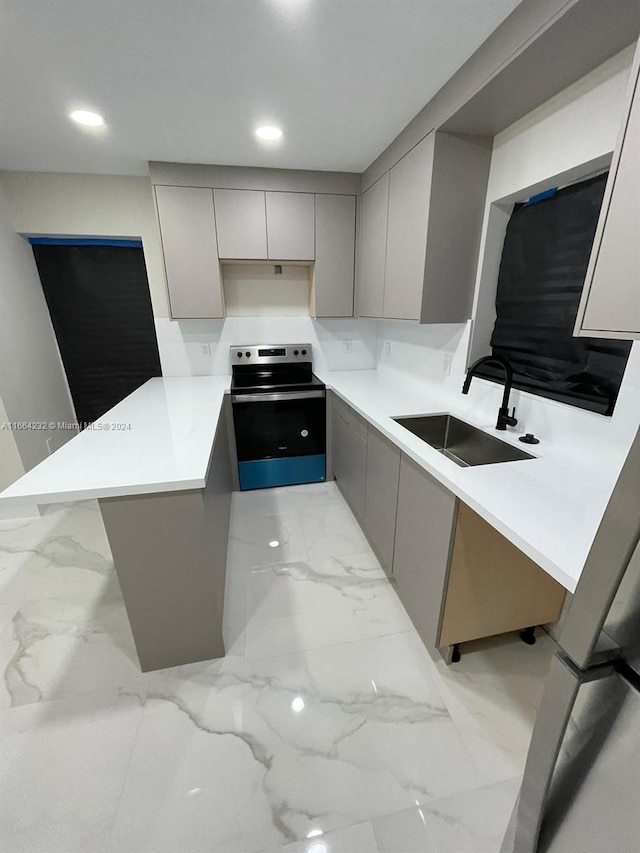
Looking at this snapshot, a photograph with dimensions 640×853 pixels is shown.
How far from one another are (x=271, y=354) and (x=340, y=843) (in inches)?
104

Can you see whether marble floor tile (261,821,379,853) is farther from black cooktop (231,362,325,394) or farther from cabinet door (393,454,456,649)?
black cooktop (231,362,325,394)

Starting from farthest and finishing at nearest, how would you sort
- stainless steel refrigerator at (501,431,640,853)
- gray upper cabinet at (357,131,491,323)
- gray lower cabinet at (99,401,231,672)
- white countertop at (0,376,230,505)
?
gray upper cabinet at (357,131,491,323) → gray lower cabinet at (99,401,231,672) → white countertop at (0,376,230,505) → stainless steel refrigerator at (501,431,640,853)

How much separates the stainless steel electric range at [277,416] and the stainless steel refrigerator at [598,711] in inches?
85.6

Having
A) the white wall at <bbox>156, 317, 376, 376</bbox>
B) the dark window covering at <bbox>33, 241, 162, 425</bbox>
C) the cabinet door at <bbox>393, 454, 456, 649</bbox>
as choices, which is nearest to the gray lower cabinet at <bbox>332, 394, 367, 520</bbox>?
the cabinet door at <bbox>393, 454, 456, 649</bbox>

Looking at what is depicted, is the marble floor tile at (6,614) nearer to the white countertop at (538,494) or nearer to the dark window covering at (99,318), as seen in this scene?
the dark window covering at (99,318)

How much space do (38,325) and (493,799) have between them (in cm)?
377

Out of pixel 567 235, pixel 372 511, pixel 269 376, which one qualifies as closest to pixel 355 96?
pixel 567 235

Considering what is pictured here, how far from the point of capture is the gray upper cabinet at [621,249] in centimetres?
81

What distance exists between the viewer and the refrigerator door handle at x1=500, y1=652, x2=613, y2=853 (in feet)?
1.70

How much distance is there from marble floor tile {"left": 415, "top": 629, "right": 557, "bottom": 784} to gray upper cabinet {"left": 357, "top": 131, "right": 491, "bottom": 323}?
159 cm

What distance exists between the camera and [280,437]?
2654 mm

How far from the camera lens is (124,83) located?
4.65 ft

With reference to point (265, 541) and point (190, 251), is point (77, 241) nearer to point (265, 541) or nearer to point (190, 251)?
point (190, 251)

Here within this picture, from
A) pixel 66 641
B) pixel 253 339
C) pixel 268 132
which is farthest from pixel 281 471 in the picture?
pixel 268 132
